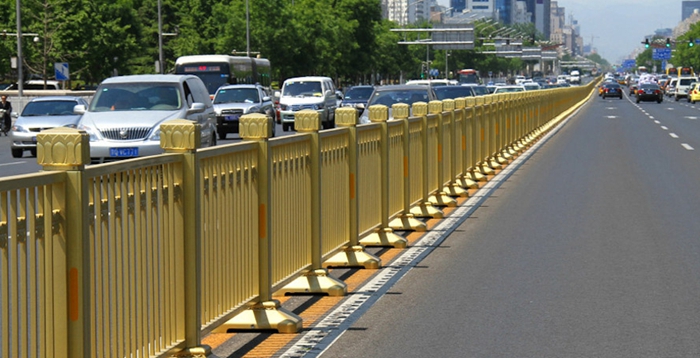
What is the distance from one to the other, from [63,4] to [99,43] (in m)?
4.35

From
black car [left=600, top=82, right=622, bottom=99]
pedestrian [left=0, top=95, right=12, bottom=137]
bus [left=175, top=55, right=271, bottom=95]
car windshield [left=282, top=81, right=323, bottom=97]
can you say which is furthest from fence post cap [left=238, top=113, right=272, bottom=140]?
black car [left=600, top=82, right=622, bottom=99]

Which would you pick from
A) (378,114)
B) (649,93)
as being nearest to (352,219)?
(378,114)

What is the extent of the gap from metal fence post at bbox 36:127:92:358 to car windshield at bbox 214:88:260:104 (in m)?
33.0

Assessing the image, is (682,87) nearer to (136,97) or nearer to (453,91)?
Answer: (453,91)

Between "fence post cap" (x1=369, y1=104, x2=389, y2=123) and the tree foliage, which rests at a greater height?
the tree foliage

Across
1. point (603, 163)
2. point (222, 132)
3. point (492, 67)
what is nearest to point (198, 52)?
point (222, 132)

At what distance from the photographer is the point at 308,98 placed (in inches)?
1692

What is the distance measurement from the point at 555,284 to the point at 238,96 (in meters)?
29.3

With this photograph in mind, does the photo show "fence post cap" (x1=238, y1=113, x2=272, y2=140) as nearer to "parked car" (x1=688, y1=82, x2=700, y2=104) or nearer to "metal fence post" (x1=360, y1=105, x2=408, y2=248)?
"metal fence post" (x1=360, y1=105, x2=408, y2=248)

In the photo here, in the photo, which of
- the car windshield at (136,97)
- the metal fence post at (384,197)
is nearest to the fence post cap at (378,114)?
the metal fence post at (384,197)

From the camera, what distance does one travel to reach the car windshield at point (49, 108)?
1165 inches

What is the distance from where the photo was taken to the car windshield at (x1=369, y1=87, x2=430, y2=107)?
26656 mm

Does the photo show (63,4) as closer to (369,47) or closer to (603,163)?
(369,47)

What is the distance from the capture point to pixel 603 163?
80.0 feet
